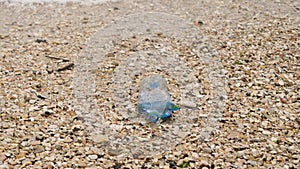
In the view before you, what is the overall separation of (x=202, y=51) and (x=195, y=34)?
52 centimetres

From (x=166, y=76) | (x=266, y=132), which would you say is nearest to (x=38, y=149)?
(x=166, y=76)

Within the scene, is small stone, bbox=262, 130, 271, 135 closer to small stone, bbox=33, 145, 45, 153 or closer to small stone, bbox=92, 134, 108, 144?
small stone, bbox=92, 134, 108, 144

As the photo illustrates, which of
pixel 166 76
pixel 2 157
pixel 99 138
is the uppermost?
pixel 166 76

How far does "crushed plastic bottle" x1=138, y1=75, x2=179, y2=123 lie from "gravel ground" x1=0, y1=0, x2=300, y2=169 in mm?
126

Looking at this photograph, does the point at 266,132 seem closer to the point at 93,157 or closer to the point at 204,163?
the point at 204,163

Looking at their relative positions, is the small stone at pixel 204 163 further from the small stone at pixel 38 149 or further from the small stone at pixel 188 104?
the small stone at pixel 38 149

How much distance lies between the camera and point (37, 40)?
5426 millimetres

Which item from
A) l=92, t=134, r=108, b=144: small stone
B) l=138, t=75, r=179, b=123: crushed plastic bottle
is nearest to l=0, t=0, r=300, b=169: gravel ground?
l=92, t=134, r=108, b=144: small stone

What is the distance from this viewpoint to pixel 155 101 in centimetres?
405

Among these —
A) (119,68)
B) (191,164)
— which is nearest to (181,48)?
(119,68)

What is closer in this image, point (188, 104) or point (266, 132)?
point (266, 132)

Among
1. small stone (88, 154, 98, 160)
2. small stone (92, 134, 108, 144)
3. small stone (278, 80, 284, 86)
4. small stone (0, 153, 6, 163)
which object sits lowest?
small stone (0, 153, 6, 163)

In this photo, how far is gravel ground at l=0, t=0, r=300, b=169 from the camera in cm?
346

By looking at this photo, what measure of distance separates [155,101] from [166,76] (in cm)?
61
